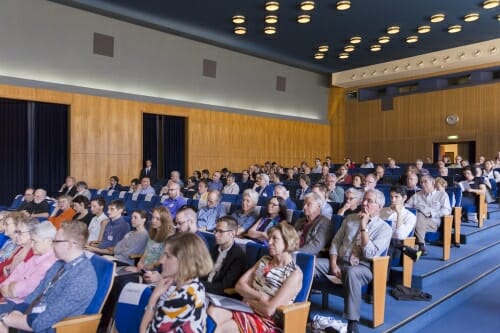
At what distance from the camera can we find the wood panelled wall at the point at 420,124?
499 inches

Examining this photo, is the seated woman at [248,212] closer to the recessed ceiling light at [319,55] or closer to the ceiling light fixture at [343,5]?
the ceiling light fixture at [343,5]

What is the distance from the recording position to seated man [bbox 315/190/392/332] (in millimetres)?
2969

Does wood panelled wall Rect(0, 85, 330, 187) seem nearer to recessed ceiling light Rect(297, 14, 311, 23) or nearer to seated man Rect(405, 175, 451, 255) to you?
recessed ceiling light Rect(297, 14, 311, 23)

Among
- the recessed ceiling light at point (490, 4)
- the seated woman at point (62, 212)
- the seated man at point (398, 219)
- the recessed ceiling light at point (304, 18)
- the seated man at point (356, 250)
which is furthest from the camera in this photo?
the recessed ceiling light at point (304, 18)

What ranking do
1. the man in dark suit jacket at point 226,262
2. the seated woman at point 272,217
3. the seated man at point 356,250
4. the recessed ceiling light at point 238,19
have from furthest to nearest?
the recessed ceiling light at point 238,19, the seated woman at point 272,217, the seated man at point 356,250, the man in dark suit jacket at point 226,262

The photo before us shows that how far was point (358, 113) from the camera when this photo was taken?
16.0 meters

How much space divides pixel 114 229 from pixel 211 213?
129 centimetres

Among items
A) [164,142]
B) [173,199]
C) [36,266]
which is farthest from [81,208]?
[164,142]

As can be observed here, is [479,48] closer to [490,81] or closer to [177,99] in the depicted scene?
[490,81]

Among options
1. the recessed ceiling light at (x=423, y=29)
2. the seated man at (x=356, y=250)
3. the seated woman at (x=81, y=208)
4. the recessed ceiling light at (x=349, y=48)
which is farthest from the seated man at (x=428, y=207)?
the recessed ceiling light at (x=349, y=48)

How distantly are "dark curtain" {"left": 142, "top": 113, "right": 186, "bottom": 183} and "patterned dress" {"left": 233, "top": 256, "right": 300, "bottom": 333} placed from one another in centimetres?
898

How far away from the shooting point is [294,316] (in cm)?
235

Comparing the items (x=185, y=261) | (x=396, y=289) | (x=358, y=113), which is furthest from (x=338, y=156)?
(x=185, y=261)

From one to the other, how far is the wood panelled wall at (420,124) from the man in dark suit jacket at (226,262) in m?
12.4
